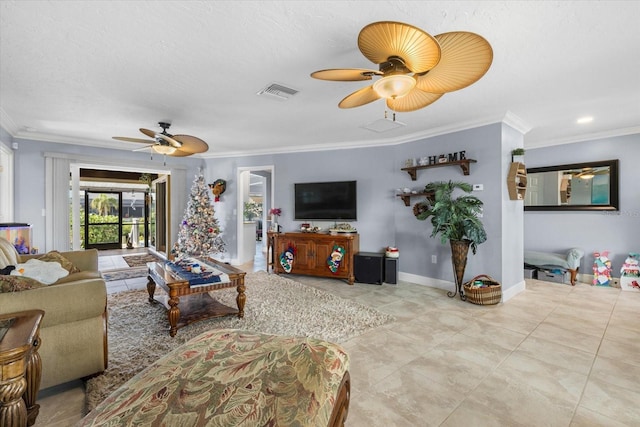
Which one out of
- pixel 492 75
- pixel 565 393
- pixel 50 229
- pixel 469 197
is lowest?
pixel 565 393

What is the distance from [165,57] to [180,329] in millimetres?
2440

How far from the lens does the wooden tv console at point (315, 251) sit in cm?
470

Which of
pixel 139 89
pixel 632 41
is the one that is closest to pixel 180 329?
pixel 139 89

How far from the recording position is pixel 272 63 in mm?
2406

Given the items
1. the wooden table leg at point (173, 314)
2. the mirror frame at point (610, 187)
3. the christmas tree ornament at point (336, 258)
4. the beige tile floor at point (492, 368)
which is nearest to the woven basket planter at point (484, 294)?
the beige tile floor at point (492, 368)

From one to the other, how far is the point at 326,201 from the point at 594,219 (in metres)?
4.35

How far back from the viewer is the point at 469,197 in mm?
3758

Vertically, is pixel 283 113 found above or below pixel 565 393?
above

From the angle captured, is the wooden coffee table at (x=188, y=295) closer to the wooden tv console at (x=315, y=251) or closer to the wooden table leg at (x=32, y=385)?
the wooden table leg at (x=32, y=385)

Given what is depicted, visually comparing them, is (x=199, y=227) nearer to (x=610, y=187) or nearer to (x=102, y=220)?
(x=102, y=220)

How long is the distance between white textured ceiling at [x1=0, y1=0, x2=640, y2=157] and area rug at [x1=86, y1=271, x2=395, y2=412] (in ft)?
7.79

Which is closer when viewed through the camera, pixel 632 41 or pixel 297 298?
pixel 632 41

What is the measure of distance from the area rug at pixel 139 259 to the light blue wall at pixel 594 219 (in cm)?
785

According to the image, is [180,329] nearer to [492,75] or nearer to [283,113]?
[283,113]
